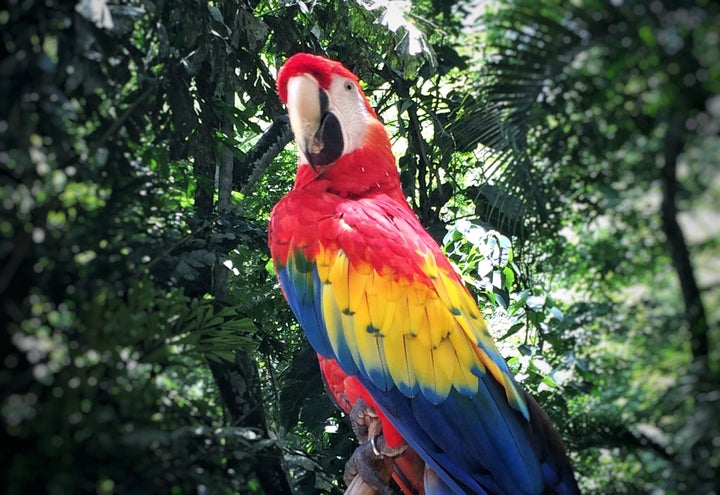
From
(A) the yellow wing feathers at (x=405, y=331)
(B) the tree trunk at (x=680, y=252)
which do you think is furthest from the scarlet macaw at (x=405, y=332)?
(B) the tree trunk at (x=680, y=252)

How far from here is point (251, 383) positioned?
4.54 ft

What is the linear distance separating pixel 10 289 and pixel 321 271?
2.07 feet

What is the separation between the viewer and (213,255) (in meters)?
1.35

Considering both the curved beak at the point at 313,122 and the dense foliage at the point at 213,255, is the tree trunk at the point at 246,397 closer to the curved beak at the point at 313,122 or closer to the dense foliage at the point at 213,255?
the dense foliage at the point at 213,255

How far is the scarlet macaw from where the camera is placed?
1.13 m

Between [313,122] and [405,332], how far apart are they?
0.49 meters

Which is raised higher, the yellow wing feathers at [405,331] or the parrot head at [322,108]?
the parrot head at [322,108]

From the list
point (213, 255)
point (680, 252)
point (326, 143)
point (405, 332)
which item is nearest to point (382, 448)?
point (405, 332)

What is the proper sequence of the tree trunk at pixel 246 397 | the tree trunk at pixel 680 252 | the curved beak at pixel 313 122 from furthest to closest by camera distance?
the curved beak at pixel 313 122 < the tree trunk at pixel 246 397 < the tree trunk at pixel 680 252

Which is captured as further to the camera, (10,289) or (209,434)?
(209,434)

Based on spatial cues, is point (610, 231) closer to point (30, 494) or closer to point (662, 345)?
point (662, 345)

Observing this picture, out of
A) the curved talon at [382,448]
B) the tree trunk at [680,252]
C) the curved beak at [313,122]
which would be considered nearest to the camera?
the tree trunk at [680,252]

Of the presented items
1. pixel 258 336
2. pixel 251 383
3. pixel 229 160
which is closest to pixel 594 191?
pixel 251 383

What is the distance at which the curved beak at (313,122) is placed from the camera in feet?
4.59
